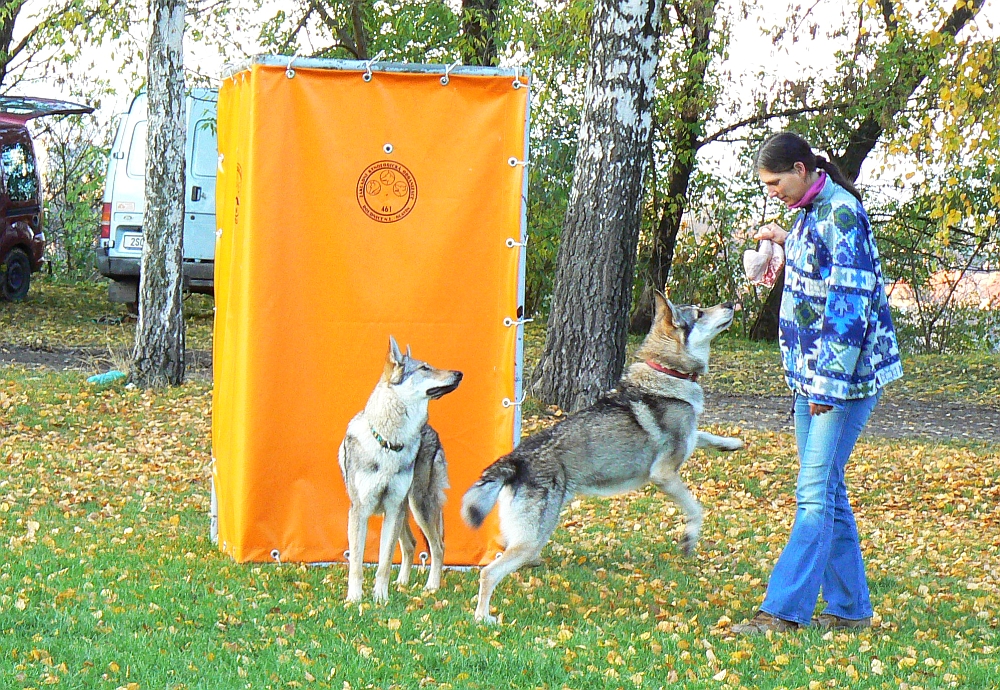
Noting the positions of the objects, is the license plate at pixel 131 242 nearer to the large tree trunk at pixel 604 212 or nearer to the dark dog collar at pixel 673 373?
the large tree trunk at pixel 604 212

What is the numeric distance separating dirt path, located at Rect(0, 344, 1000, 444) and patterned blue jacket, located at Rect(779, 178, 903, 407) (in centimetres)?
642

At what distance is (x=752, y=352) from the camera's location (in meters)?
16.9

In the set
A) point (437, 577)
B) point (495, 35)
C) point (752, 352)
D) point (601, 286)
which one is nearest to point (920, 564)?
point (437, 577)

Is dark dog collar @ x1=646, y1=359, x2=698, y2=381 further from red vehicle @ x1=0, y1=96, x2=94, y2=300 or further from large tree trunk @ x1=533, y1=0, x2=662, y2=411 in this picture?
red vehicle @ x1=0, y1=96, x2=94, y2=300

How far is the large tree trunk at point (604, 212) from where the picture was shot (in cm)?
971

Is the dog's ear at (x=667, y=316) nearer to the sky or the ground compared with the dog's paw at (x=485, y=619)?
nearer to the sky

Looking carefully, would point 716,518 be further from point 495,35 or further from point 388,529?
point 495,35

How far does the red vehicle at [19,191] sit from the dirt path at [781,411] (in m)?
3.23

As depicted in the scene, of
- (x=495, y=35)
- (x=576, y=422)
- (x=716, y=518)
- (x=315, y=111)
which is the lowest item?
(x=716, y=518)

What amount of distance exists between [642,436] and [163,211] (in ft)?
23.7

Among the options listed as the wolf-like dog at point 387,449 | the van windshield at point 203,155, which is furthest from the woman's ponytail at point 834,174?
the van windshield at point 203,155

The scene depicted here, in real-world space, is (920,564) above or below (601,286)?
below

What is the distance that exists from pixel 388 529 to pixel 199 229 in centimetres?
1124

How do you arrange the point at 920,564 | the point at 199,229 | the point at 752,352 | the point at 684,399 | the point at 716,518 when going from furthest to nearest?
the point at 752,352 → the point at 199,229 → the point at 716,518 → the point at 920,564 → the point at 684,399
